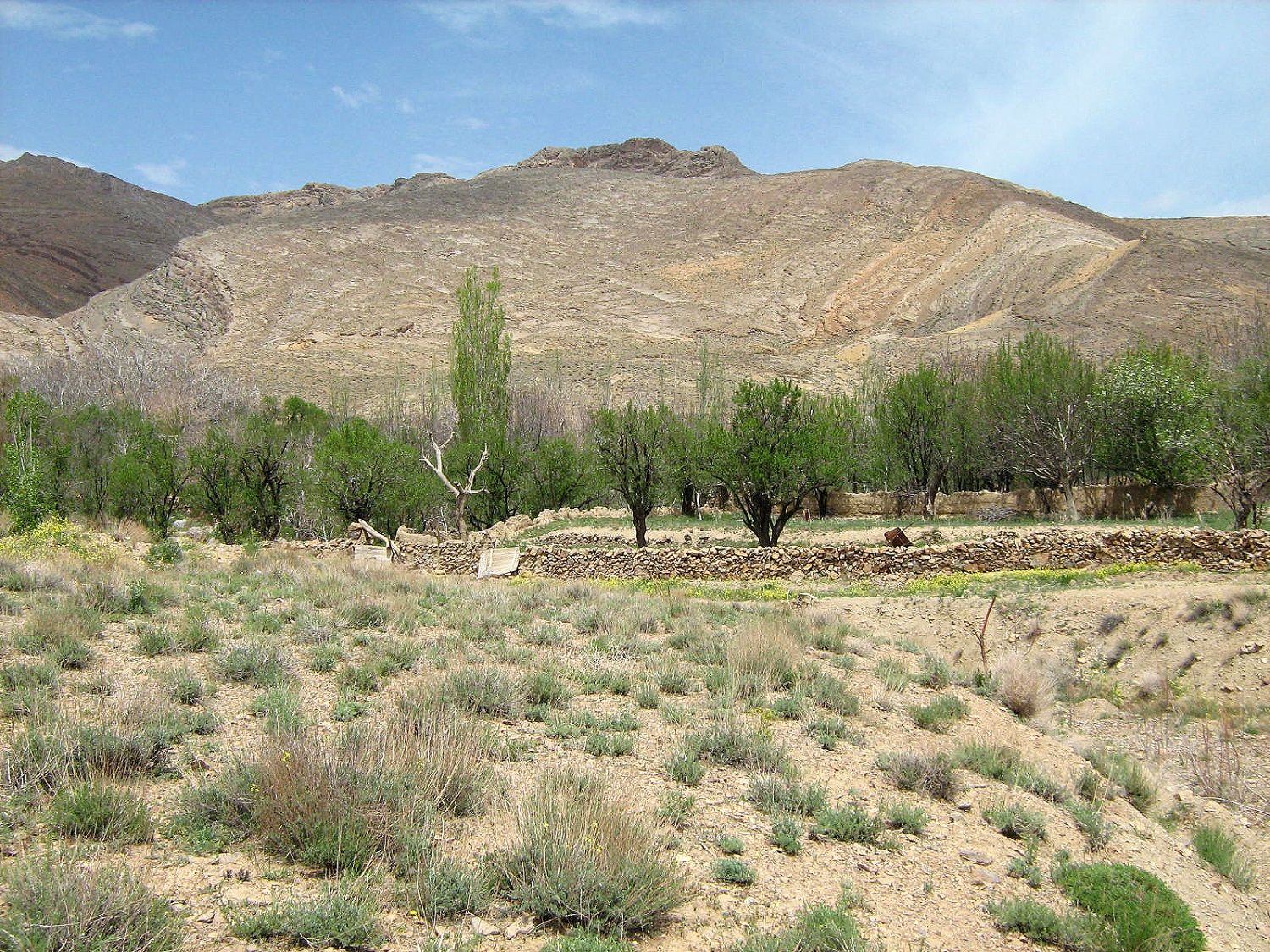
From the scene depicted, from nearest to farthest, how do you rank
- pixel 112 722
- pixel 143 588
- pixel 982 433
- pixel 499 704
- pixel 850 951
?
1. pixel 850 951
2. pixel 112 722
3. pixel 499 704
4. pixel 143 588
5. pixel 982 433

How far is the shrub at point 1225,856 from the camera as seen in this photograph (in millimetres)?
6691

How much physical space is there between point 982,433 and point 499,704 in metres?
38.1

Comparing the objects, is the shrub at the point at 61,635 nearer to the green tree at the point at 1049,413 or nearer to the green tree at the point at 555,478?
the green tree at the point at 555,478

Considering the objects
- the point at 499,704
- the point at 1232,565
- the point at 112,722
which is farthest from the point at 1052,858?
the point at 1232,565

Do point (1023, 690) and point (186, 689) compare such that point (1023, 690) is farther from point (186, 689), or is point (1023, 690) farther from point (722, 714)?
point (186, 689)

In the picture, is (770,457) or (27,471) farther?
(770,457)

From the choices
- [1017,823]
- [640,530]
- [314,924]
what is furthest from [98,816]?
[640,530]

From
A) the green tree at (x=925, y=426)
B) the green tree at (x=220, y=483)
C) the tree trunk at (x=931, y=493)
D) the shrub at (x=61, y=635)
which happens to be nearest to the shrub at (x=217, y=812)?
the shrub at (x=61, y=635)

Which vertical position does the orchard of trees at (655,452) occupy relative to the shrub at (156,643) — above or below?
above

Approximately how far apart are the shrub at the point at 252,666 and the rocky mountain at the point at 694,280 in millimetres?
60313

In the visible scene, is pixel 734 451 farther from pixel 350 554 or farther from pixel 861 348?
pixel 861 348

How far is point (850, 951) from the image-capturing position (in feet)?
14.0

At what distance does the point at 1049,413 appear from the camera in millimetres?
34031

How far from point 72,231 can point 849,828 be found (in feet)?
509
